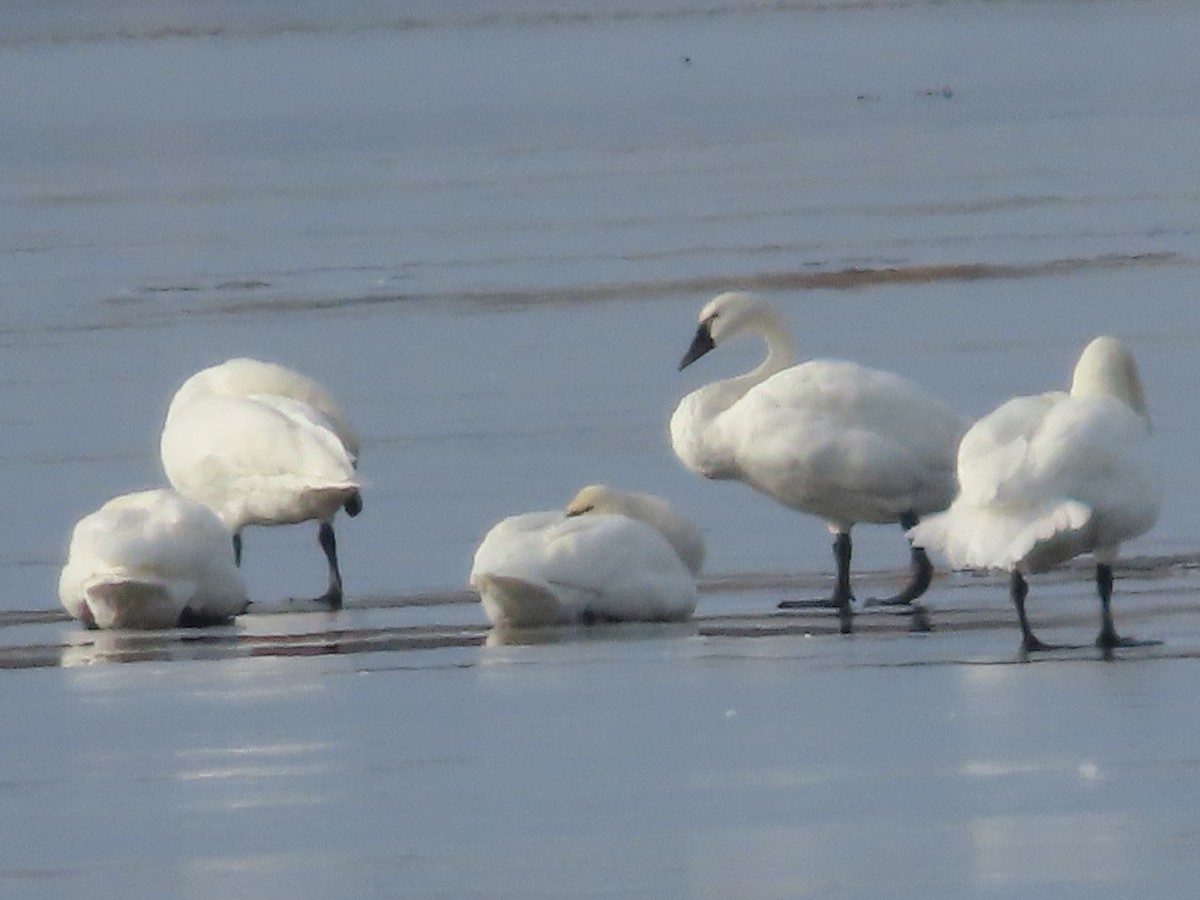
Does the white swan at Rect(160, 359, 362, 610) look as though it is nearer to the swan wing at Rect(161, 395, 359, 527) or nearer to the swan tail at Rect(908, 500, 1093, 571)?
the swan wing at Rect(161, 395, 359, 527)

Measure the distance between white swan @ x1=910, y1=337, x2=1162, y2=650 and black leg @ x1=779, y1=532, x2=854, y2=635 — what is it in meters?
0.97

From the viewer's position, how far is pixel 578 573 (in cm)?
1112

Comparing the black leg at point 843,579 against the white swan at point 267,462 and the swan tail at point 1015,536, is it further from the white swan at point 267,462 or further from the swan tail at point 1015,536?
the white swan at point 267,462

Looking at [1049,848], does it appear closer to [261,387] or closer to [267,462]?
[267,462]

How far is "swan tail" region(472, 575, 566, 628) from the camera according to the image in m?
11.1

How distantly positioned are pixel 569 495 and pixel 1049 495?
3771 millimetres

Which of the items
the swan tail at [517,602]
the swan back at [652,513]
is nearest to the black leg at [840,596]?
the swan back at [652,513]

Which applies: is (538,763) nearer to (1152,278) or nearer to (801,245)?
(1152,278)

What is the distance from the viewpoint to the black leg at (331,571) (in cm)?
1228

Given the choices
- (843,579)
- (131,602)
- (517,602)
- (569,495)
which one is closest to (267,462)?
(569,495)

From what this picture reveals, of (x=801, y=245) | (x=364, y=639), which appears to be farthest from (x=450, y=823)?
(x=801, y=245)

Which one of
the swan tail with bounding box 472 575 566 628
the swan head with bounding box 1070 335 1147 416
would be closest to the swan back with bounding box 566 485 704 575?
the swan tail with bounding box 472 575 566 628

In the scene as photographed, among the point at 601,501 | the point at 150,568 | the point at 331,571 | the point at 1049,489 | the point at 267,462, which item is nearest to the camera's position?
the point at 1049,489

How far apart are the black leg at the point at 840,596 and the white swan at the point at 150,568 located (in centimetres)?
179
